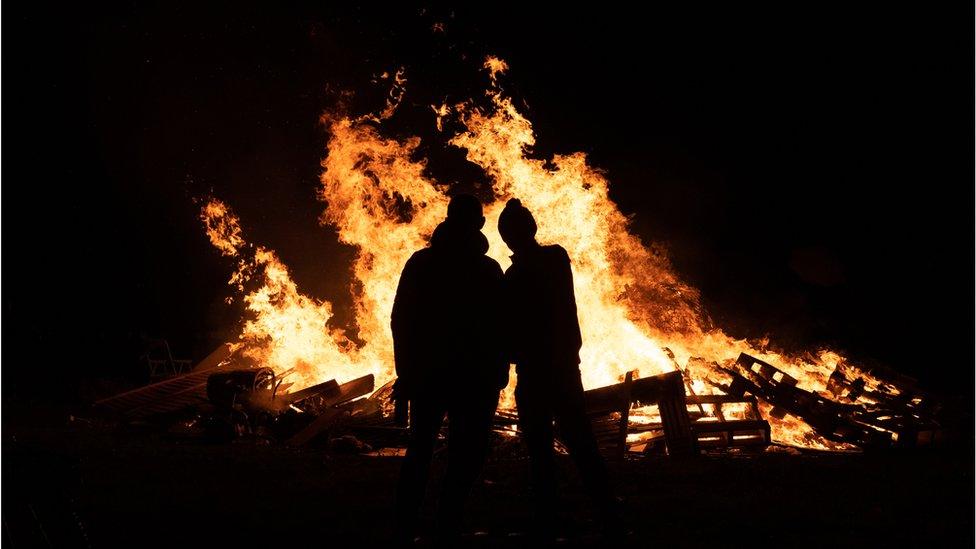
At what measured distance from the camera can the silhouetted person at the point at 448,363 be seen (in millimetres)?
3666

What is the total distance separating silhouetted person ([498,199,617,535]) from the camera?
13.0 ft

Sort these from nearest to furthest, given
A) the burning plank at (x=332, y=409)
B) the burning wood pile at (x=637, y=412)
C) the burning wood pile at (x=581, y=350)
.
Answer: the burning wood pile at (x=637, y=412)
the burning wood pile at (x=581, y=350)
the burning plank at (x=332, y=409)

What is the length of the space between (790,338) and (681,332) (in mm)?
5833

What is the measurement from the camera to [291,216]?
53.0ft

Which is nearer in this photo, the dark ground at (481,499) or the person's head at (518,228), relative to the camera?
the dark ground at (481,499)

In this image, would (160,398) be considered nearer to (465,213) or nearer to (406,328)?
(406,328)

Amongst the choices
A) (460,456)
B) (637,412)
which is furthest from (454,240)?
(637,412)

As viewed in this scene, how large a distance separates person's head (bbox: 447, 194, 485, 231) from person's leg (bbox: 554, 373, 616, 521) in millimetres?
1196

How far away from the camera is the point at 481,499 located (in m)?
5.12

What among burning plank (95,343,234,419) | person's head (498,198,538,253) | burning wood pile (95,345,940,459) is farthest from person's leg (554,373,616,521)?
burning plank (95,343,234,419)

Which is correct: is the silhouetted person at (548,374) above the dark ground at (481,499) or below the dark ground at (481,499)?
above

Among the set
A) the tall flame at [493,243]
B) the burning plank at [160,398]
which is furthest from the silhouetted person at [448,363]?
the burning plank at [160,398]

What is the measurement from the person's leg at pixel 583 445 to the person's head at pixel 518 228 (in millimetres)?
998

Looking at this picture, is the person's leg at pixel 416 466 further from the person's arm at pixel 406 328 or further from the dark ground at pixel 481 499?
the dark ground at pixel 481 499
